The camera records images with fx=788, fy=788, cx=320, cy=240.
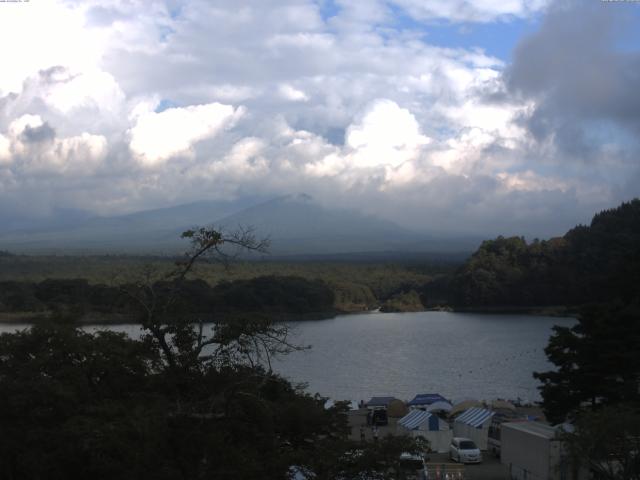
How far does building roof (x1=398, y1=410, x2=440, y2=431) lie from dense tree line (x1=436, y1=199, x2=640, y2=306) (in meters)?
35.4

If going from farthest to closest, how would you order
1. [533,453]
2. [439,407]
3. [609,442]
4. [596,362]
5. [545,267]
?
[545,267] < [439,407] < [596,362] < [533,453] < [609,442]

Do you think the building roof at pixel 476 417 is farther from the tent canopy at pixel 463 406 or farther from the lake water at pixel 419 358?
the lake water at pixel 419 358

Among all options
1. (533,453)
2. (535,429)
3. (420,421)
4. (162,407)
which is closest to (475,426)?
(420,421)

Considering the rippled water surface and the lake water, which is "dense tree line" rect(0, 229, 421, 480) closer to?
the lake water

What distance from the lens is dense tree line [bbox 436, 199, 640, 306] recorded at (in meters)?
53.4

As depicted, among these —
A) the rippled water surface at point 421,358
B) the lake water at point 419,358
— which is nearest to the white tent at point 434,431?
the lake water at point 419,358

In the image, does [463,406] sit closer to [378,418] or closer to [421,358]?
[378,418]

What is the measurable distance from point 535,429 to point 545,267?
46.9 m

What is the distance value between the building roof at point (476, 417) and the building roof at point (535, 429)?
99.0 inches

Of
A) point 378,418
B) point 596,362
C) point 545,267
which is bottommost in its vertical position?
point 378,418

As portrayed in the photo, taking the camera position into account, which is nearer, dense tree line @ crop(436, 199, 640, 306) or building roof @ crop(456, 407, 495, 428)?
building roof @ crop(456, 407, 495, 428)

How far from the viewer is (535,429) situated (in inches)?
462

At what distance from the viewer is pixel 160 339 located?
21.8ft

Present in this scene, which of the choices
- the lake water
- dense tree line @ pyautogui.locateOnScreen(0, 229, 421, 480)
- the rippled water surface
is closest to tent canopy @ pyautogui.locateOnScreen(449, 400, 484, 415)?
the lake water
